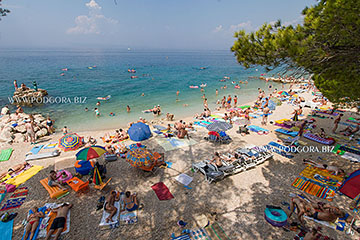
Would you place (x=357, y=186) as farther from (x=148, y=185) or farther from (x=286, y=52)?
(x=148, y=185)

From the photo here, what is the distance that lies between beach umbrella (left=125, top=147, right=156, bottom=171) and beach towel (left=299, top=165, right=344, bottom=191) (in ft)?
21.6

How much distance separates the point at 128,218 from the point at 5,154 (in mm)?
9271

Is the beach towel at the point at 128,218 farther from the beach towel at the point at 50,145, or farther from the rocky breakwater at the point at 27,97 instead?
the rocky breakwater at the point at 27,97

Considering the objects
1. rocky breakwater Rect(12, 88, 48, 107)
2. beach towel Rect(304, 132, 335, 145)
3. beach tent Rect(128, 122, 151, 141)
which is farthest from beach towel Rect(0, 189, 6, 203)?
rocky breakwater Rect(12, 88, 48, 107)

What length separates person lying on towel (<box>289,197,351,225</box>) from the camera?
5.56m

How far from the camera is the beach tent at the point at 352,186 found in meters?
6.48

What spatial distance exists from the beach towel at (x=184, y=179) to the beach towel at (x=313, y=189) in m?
4.17

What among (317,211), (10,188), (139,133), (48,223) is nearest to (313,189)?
(317,211)

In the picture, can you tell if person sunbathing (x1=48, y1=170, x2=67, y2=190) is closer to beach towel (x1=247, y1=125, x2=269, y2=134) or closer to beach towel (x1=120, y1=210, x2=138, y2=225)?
beach towel (x1=120, y1=210, x2=138, y2=225)

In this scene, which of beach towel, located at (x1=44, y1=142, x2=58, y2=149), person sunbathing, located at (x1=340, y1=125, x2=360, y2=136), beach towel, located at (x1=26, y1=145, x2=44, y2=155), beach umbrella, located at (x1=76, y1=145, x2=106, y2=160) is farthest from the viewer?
person sunbathing, located at (x1=340, y1=125, x2=360, y2=136)

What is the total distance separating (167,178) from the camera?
318 inches

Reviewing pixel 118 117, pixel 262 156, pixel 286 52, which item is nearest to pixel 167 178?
pixel 262 156

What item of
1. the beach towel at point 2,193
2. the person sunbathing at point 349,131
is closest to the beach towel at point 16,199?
the beach towel at point 2,193

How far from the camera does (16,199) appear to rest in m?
6.80
